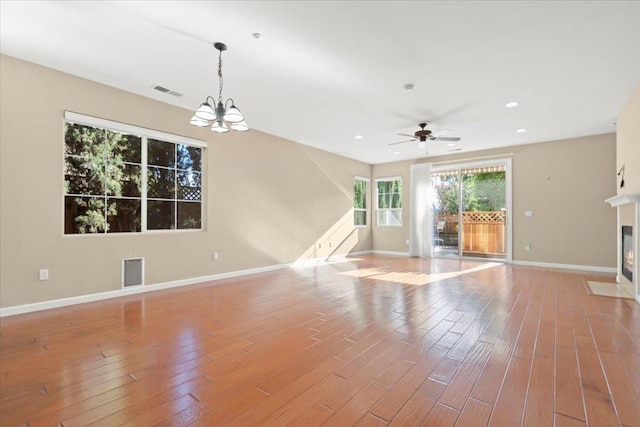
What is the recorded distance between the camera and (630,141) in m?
4.12

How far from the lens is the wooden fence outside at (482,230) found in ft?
23.3

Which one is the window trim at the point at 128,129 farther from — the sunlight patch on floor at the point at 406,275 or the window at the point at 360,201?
the window at the point at 360,201

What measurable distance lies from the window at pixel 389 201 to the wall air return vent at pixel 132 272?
667 cm

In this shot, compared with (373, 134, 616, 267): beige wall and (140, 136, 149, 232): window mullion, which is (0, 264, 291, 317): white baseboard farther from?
(373, 134, 616, 267): beige wall

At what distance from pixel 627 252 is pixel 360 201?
5768 millimetres

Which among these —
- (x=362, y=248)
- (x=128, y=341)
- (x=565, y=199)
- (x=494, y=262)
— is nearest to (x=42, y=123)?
(x=128, y=341)

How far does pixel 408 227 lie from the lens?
8.45m

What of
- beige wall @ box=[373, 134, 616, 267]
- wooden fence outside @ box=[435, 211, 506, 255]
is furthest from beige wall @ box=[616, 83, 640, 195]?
wooden fence outside @ box=[435, 211, 506, 255]

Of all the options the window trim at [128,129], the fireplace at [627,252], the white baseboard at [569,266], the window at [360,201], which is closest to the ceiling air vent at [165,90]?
the window trim at [128,129]

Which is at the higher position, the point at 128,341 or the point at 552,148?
the point at 552,148

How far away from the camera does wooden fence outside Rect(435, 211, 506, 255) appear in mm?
7105

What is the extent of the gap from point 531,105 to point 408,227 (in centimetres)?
454

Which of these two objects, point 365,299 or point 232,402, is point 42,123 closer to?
point 232,402

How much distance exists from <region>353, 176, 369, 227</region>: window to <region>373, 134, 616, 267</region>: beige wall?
11.4 ft
